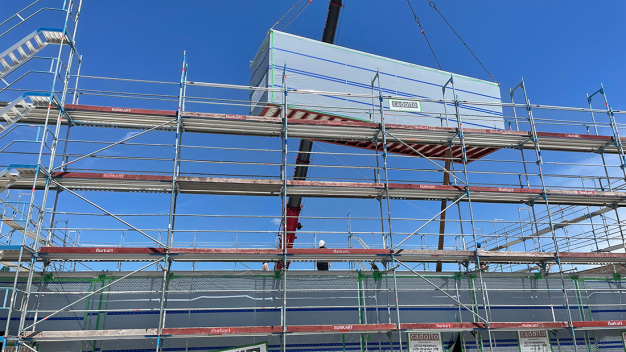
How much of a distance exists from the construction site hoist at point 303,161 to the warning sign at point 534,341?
774 cm

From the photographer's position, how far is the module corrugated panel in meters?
16.2

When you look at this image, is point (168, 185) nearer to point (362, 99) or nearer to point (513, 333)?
point (362, 99)

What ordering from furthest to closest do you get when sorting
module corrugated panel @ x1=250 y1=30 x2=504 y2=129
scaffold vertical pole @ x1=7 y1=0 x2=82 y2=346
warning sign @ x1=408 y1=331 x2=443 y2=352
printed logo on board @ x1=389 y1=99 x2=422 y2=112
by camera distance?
printed logo on board @ x1=389 y1=99 x2=422 y2=112 < module corrugated panel @ x1=250 y1=30 x2=504 y2=129 < warning sign @ x1=408 y1=331 x2=443 y2=352 < scaffold vertical pole @ x1=7 y1=0 x2=82 y2=346

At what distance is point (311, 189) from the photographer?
517 inches

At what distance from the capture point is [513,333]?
44.0 ft

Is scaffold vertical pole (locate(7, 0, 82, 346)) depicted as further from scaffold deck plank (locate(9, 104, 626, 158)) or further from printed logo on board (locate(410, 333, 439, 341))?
printed logo on board (locate(410, 333, 439, 341))

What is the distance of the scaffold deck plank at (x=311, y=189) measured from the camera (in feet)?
39.4

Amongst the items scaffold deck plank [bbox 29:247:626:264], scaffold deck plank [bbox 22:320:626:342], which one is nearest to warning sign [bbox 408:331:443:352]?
scaffold deck plank [bbox 22:320:626:342]

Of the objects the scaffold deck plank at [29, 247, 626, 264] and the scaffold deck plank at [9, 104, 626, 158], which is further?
the scaffold deck plank at [9, 104, 626, 158]

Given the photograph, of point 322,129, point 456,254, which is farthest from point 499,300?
point 322,129

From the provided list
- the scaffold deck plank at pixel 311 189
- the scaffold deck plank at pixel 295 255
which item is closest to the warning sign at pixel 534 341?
the scaffold deck plank at pixel 295 255

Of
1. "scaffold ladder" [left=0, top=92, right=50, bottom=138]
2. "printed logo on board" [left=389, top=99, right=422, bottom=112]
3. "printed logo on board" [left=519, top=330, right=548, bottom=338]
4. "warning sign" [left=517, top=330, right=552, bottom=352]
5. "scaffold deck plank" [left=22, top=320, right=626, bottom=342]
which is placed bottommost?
"warning sign" [left=517, top=330, right=552, bottom=352]

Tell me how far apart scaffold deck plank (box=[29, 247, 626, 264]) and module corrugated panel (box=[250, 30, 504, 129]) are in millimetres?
4749

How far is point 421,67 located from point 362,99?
330cm
